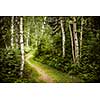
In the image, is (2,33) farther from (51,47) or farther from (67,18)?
(67,18)

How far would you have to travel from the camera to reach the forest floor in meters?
2.72

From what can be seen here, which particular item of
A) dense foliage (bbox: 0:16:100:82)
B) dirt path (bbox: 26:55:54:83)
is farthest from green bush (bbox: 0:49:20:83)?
dirt path (bbox: 26:55:54:83)

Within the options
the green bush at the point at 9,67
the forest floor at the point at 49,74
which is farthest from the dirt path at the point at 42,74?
the green bush at the point at 9,67

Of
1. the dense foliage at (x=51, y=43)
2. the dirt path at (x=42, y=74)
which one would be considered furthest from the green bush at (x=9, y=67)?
the dirt path at (x=42, y=74)

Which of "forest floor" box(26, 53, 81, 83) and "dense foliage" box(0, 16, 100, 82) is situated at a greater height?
"dense foliage" box(0, 16, 100, 82)

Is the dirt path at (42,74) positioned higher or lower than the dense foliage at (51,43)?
lower

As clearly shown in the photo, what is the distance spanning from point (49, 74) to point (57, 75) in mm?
94

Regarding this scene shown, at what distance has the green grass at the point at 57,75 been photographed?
2719mm

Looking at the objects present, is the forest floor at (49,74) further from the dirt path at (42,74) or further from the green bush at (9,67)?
the green bush at (9,67)

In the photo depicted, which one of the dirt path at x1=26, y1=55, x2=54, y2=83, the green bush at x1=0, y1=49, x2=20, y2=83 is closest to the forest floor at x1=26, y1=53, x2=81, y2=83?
the dirt path at x1=26, y1=55, x2=54, y2=83

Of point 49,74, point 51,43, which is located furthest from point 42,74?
point 51,43

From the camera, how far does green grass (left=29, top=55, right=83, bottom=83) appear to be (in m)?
2.72

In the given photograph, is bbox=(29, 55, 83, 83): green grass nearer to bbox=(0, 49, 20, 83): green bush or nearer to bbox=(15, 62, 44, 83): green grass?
bbox=(15, 62, 44, 83): green grass

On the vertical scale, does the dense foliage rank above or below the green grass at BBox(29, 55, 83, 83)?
above
